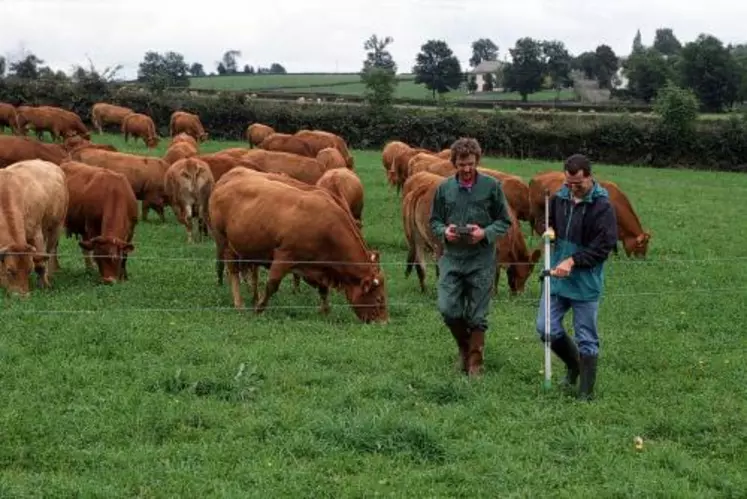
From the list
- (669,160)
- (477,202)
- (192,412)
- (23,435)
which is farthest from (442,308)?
(669,160)

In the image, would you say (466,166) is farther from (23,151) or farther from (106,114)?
(106,114)

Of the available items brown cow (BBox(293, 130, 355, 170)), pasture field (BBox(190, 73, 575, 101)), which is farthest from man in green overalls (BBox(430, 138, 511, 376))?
pasture field (BBox(190, 73, 575, 101))

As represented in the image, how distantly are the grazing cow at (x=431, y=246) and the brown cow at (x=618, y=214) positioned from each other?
409cm

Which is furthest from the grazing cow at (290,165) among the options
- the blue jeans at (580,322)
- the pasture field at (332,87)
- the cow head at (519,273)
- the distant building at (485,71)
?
the distant building at (485,71)

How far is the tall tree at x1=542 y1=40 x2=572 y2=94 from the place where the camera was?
3703 inches

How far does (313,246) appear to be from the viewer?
11906 mm

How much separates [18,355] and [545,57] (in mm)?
90807

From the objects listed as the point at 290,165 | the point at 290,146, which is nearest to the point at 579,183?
the point at 290,165

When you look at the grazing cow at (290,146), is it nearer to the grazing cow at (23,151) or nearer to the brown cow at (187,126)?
the grazing cow at (23,151)

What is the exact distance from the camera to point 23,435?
23.2 feet

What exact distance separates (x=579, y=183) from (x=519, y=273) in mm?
6196

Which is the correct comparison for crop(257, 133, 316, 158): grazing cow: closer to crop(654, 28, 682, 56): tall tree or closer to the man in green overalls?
the man in green overalls

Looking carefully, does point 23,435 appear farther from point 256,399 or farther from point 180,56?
point 180,56

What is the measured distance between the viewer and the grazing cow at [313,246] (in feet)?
39.0
